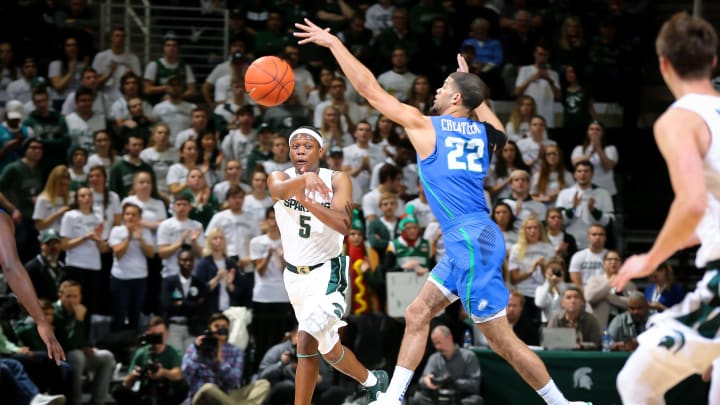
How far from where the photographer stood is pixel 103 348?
14.2 metres

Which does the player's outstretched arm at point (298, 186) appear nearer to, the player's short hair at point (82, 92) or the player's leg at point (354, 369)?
the player's leg at point (354, 369)

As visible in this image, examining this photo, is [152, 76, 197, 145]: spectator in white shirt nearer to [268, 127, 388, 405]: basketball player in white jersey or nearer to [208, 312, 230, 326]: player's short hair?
[208, 312, 230, 326]: player's short hair

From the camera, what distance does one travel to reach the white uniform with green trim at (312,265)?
9.17 meters

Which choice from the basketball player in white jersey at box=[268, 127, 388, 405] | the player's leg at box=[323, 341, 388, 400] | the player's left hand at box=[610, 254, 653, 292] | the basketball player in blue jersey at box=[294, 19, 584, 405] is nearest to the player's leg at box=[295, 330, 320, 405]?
the basketball player in white jersey at box=[268, 127, 388, 405]

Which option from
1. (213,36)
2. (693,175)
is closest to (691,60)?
(693,175)

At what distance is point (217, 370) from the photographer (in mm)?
13406

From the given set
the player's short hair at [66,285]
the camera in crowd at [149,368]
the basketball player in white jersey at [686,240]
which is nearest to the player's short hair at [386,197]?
the camera in crowd at [149,368]

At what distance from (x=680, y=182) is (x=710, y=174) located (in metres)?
0.44

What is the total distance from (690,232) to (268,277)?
9245 mm

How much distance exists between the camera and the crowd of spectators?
14.2m

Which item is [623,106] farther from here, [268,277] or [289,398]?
[289,398]

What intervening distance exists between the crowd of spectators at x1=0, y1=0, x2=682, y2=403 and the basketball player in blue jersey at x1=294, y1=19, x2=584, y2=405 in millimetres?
4495

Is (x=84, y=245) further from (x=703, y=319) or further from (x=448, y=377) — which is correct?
(x=703, y=319)

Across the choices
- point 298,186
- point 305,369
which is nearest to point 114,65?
point 305,369
